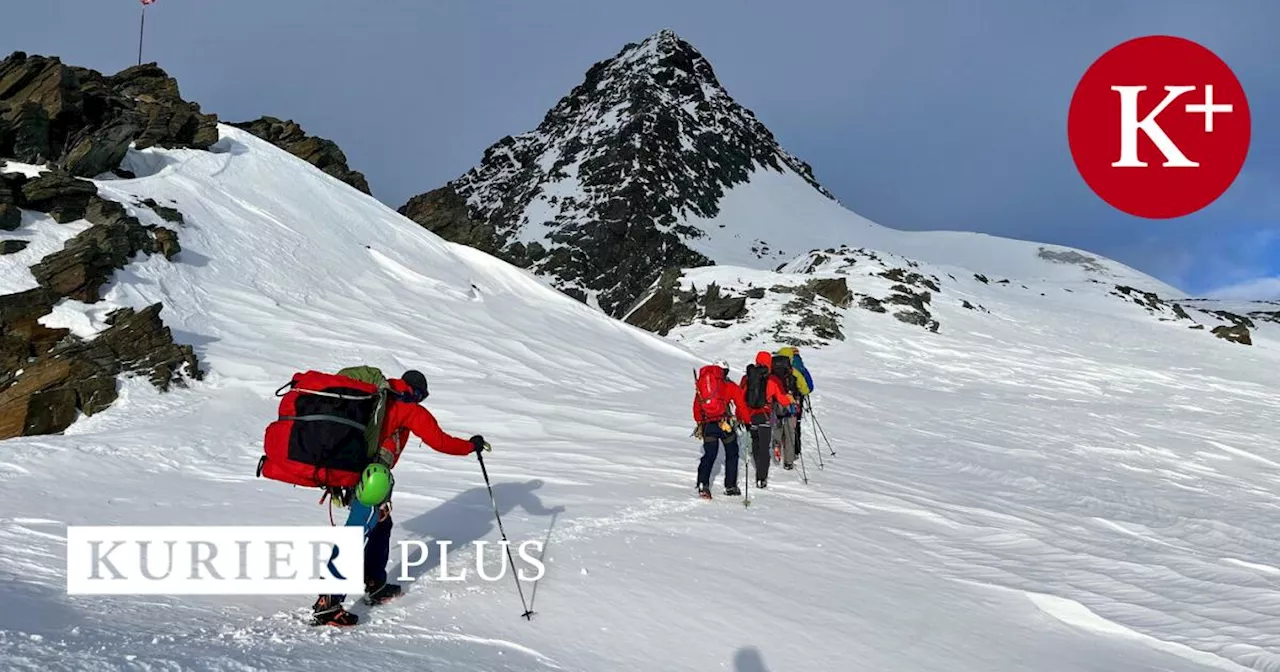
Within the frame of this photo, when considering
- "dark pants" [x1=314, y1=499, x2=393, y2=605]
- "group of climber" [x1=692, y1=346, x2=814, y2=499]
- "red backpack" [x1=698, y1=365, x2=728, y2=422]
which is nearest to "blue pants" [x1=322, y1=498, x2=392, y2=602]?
"dark pants" [x1=314, y1=499, x2=393, y2=605]

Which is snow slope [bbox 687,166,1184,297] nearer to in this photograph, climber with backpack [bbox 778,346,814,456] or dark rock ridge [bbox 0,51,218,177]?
climber with backpack [bbox 778,346,814,456]

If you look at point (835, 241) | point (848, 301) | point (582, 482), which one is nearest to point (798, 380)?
point (582, 482)

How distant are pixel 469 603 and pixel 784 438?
294 inches

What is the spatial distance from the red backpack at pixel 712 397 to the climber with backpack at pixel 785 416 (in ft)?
5.16

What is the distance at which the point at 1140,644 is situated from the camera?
5.66 m

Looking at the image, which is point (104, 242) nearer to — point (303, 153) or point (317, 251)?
point (317, 251)

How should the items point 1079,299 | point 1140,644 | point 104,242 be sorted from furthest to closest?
point 1079,299 < point 104,242 < point 1140,644

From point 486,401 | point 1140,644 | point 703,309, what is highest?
point 703,309

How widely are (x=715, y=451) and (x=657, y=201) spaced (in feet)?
268

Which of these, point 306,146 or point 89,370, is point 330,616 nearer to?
point 89,370

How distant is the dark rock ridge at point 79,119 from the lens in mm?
20266

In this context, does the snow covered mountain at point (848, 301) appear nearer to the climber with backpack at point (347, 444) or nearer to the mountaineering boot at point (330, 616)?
the climber with backpack at point (347, 444)

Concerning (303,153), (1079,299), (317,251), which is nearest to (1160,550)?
(317,251)

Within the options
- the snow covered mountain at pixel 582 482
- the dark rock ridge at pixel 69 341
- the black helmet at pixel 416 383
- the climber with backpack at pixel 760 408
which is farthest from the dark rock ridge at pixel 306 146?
the black helmet at pixel 416 383
